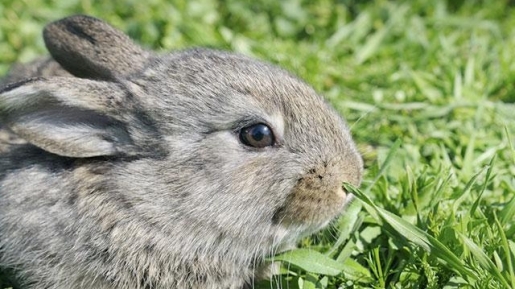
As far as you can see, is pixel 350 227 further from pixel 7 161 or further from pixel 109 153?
pixel 7 161

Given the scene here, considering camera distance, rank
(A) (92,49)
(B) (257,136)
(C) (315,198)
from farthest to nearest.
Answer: (A) (92,49) → (B) (257,136) → (C) (315,198)

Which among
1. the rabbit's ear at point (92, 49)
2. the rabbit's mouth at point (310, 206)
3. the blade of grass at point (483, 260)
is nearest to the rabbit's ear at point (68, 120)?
the rabbit's ear at point (92, 49)

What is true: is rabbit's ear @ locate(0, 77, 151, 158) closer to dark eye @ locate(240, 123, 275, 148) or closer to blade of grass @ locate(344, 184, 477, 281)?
dark eye @ locate(240, 123, 275, 148)

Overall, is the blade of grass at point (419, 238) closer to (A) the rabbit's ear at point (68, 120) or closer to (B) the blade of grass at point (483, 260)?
(B) the blade of grass at point (483, 260)

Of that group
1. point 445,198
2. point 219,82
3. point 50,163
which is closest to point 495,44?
point 445,198

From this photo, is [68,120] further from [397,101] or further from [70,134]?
[397,101]

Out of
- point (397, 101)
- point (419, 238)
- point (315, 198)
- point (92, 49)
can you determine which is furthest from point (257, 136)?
point (397, 101)
